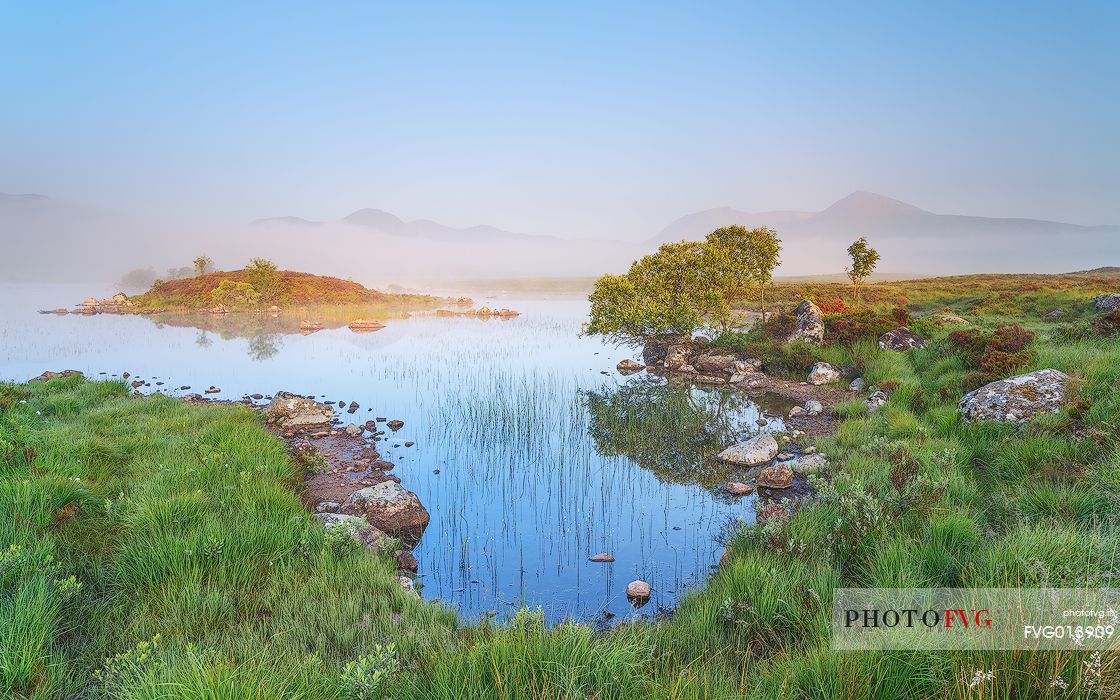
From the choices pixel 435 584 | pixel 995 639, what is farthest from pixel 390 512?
pixel 995 639

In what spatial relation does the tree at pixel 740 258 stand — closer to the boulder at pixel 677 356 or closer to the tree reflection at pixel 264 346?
the boulder at pixel 677 356

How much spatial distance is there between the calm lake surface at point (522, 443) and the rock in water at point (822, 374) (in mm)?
3381

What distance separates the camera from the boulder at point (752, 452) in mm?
11250

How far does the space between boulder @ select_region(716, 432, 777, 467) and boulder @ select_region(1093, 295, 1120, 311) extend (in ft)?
65.3

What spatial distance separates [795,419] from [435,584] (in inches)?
468

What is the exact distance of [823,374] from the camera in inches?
746

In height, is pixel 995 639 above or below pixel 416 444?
above

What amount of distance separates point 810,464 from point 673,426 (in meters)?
4.77

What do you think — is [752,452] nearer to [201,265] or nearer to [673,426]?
[673,426]

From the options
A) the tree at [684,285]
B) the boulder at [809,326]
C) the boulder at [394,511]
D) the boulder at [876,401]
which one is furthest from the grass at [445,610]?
the tree at [684,285]

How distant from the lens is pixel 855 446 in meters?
11.0

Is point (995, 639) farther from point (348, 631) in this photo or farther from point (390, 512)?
point (390, 512)

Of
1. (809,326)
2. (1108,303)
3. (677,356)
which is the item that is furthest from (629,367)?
(1108,303)

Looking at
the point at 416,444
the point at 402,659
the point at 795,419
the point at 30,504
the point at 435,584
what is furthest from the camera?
the point at 795,419
